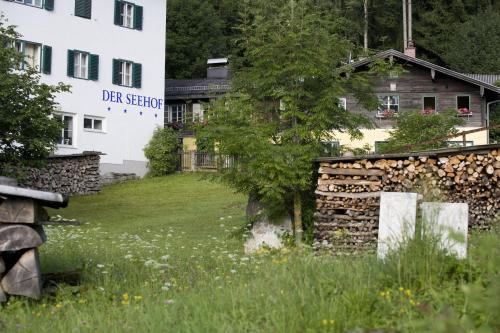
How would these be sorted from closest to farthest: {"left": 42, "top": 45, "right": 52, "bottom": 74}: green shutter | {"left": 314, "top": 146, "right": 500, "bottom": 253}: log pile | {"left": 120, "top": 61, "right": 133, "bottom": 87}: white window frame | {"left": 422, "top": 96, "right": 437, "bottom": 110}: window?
{"left": 314, "top": 146, "right": 500, "bottom": 253}: log pile, {"left": 42, "top": 45, "right": 52, "bottom": 74}: green shutter, {"left": 120, "top": 61, "right": 133, "bottom": 87}: white window frame, {"left": 422, "top": 96, "right": 437, "bottom": 110}: window

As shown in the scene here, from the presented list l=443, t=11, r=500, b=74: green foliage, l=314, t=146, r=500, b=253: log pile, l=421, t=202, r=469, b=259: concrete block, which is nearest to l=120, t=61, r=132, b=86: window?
l=443, t=11, r=500, b=74: green foliage

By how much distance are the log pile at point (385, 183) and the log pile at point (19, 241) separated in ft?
21.0

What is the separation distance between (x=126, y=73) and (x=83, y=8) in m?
4.09

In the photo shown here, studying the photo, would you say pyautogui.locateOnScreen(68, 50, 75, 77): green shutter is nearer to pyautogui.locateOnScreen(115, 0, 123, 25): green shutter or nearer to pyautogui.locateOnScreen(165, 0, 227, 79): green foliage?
pyautogui.locateOnScreen(115, 0, 123, 25): green shutter

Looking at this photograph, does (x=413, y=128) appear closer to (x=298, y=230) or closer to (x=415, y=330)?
(x=298, y=230)

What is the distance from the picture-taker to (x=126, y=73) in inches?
1629

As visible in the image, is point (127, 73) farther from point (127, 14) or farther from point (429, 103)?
point (429, 103)

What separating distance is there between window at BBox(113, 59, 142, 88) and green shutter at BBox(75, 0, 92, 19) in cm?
269

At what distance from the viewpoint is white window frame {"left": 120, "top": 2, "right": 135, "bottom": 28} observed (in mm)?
41375

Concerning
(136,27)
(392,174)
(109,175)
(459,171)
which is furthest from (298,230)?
(136,27)

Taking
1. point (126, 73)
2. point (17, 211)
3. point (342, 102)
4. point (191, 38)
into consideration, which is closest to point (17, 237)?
point (17, 211)

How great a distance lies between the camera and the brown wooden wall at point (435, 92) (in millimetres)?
42406

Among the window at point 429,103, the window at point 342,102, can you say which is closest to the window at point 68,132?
the window at point 429,103

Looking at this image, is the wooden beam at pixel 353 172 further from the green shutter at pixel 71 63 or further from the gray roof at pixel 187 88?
the gray roof at pixel 187 88
